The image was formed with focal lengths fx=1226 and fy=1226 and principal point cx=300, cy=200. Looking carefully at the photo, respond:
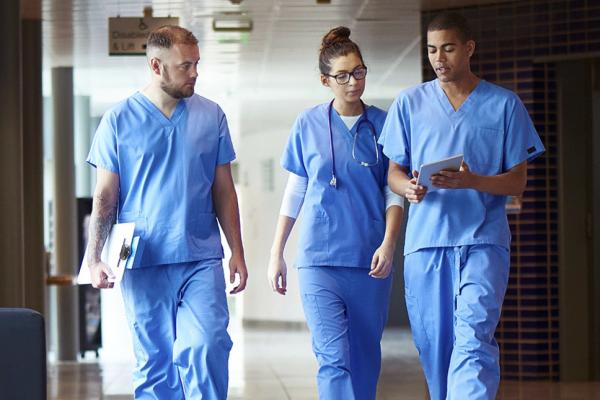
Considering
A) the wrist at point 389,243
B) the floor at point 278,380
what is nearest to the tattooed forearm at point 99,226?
the wrist at point 389,243

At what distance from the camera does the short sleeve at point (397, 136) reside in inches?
180

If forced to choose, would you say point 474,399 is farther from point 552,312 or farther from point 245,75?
point 245,75

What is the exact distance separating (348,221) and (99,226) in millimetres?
1061

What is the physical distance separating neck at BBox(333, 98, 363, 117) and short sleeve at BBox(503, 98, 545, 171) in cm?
79

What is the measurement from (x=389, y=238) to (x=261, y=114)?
14616mm

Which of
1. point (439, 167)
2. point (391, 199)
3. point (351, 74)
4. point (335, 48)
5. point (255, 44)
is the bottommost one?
point (391, 199)

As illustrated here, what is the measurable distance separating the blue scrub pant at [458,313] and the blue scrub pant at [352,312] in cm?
44

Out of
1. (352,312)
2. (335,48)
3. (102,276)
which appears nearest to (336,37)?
(335,48)

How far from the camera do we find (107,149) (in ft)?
14.8

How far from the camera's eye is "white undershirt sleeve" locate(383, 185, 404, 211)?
4.89 m

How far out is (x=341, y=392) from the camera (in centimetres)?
471

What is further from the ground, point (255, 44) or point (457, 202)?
point (255, 44)

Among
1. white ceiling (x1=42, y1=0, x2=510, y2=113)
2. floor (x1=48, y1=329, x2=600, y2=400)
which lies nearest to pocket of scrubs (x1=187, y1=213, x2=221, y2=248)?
floor (x1=48, y1=329, x2=600, y2=400)

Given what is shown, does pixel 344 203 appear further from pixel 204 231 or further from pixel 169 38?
pixel 169 38
